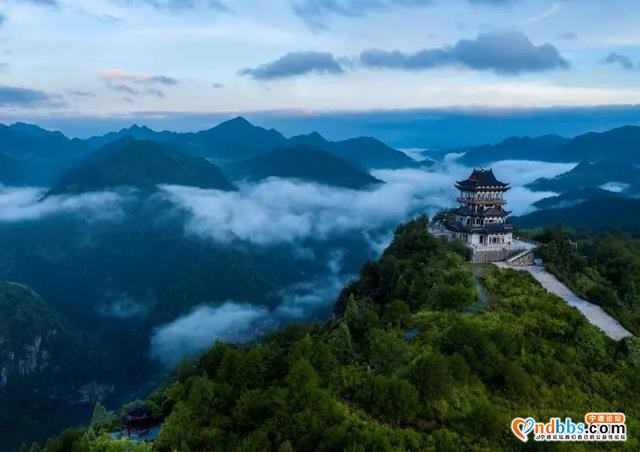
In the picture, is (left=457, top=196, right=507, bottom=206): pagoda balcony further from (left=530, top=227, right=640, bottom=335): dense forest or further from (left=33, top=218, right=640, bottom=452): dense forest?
(left=33, top=218, right=640, bottom=452): dense forest

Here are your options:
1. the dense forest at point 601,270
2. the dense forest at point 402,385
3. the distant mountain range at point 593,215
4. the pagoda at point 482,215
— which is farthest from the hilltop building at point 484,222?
the distant mountain range at point 593,215

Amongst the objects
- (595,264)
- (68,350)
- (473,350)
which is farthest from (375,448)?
(68,350)

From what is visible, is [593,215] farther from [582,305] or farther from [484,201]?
[582,305]

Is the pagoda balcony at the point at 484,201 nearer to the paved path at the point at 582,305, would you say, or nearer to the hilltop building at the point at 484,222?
the hilltop building at the point at 484,222

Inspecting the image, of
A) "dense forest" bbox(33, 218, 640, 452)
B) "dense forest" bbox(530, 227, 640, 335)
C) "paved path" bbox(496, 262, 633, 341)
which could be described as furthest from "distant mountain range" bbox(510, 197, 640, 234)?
"dense forest" bbox(33, 218, 640, 452)

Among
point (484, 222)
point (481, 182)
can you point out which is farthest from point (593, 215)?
point (484, 222)
